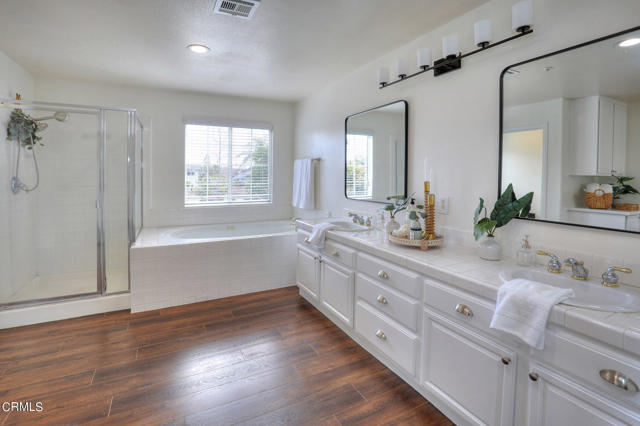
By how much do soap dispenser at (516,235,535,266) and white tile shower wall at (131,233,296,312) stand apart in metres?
2.49

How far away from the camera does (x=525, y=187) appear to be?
185 centimetres

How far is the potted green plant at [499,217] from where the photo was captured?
1.84 meters

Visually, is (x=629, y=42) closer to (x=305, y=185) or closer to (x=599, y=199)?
(x=599, y=199)

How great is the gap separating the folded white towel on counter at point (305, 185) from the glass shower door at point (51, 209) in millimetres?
2252

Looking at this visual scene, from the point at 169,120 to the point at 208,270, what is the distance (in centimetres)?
210

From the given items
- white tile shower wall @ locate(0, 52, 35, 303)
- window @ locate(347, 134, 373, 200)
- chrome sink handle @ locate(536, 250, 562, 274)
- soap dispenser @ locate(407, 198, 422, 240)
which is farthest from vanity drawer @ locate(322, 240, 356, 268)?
white tile shower wall @ locate(0, 52, 35, 303)

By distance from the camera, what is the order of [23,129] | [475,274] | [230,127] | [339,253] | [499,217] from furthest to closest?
[230,127]
[23,129]
[339,253]
[499,217]
[475,274]

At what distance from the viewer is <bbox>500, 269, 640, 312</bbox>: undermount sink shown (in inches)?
49.4

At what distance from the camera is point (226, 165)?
15.2ft

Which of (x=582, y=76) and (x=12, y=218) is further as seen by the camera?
(x=12, y=218)

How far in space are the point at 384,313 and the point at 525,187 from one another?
3.71 feet

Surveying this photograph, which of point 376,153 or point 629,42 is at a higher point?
point 629,42

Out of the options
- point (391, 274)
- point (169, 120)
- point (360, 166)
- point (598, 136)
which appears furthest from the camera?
point (169, 120)

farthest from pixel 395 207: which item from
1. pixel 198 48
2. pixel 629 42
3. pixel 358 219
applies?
pixel 198 48
